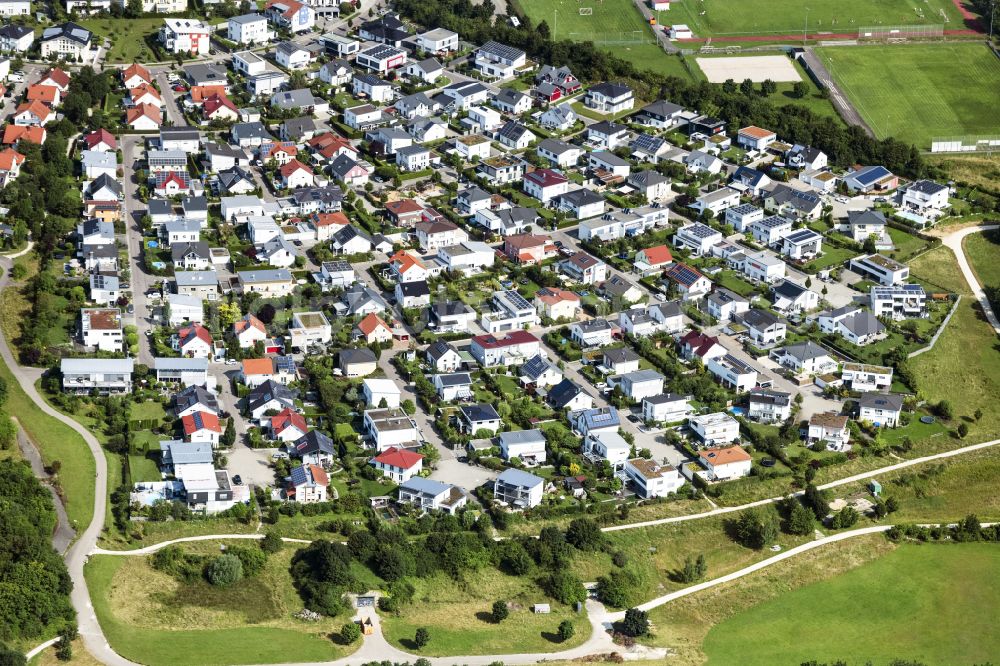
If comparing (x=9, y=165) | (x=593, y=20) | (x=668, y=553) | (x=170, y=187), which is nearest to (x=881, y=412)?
(x=668, y=553)

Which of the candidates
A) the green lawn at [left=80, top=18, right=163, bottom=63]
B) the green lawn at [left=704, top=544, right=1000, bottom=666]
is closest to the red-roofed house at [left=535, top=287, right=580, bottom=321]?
the green lawn at [left=704, top=544, right=1000, bottom=666]

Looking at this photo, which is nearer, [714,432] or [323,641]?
[323,641]

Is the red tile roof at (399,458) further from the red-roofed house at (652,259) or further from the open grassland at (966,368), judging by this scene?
the open grassland at (966,368)

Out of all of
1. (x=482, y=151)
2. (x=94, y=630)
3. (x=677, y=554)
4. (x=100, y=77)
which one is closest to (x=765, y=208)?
(x=482, y=151)

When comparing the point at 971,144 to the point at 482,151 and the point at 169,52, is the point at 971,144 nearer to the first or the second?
the point at 482,151

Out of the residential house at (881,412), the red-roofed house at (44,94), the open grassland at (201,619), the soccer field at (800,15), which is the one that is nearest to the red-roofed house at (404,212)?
the red-roofed house at (44,94)

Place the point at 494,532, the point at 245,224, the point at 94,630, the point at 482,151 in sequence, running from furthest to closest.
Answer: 1. the point at 482,151
2. the point at 245,224
3. the point at 494,532
4. the point at 94,630

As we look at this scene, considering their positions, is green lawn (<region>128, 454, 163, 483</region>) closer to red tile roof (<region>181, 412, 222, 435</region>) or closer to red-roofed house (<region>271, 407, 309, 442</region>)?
red tile roof (<region>181, 412, 222, 435</region>)
